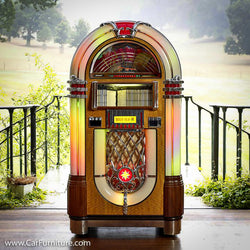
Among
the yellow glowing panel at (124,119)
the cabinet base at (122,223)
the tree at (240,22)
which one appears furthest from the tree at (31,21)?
the cabinet base at (122,223)

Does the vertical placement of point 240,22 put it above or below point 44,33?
above

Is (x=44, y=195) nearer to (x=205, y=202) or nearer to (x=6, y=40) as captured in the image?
(x=205, y=202)

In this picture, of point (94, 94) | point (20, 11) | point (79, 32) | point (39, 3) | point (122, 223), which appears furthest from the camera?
point (79, 32)

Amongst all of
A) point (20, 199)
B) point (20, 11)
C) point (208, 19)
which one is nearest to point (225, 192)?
point (20, 199)

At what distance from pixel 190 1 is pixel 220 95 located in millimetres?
2157

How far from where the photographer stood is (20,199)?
422cm

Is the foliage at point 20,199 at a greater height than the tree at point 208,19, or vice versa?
the tree at point 208,19

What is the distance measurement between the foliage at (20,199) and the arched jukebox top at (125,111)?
112cm

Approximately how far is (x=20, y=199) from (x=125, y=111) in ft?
5.34

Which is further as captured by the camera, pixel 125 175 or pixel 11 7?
pixel 11 7

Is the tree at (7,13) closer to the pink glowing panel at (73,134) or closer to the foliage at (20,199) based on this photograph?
the foliage at (20,199)

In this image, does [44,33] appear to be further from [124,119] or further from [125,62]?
[124,119]

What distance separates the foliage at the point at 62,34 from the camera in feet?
30.6

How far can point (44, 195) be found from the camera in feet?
14.7
